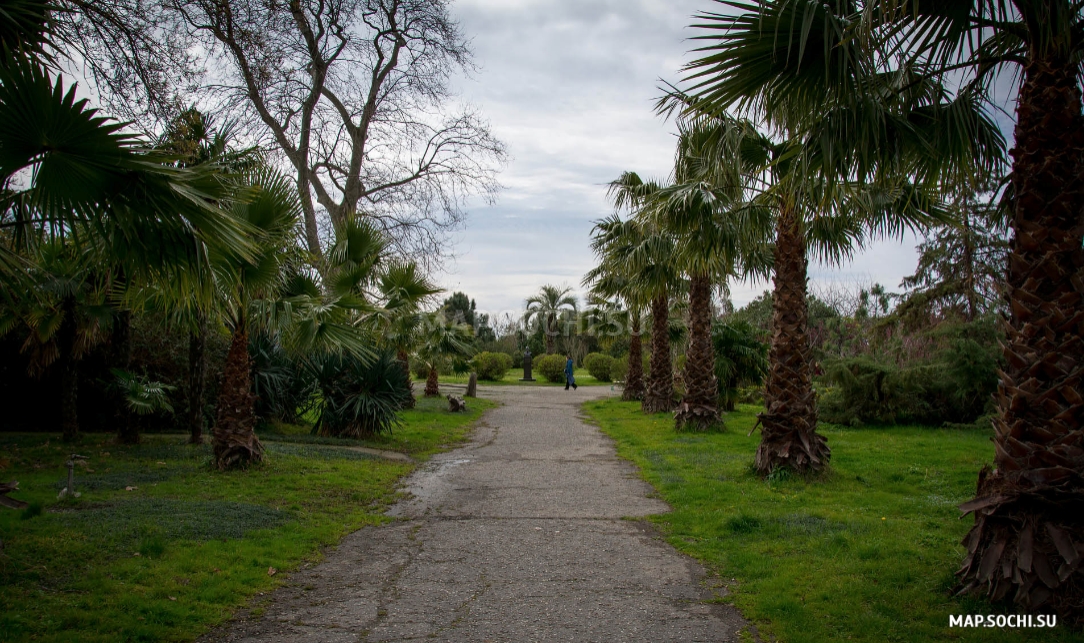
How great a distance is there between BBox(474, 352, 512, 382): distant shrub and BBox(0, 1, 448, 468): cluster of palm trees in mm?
22068

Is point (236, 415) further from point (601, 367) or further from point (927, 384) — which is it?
point (601, 367)

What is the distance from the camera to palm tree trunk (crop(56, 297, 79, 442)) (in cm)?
1120

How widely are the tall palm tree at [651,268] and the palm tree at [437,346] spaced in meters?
6.83

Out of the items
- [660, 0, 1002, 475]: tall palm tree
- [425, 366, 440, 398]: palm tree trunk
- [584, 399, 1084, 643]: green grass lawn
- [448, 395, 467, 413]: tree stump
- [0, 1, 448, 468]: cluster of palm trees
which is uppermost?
[660, 0, 1002, 475]: tall palm tree

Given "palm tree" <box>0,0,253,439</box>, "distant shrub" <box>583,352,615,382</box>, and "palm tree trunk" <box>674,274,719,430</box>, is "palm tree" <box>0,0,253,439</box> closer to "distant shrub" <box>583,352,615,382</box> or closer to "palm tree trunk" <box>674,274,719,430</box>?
"palm tree trunk" <box>674,274,719,430</box>

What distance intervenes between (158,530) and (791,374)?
765cm

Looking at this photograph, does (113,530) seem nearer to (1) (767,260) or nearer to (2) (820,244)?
(2) (820,244)

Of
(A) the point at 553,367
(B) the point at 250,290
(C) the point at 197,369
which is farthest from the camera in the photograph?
(A) the point at 553,367

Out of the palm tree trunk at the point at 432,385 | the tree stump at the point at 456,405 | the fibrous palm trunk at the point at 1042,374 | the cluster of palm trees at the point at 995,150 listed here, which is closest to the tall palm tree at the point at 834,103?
the cluster of palm trees at the point at 995,150

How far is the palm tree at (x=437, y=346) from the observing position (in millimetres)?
26234

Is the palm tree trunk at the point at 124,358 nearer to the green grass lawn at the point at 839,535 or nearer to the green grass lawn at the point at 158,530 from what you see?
the green grass lawn at the point at 158,530

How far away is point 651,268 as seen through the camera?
18766 millimetres

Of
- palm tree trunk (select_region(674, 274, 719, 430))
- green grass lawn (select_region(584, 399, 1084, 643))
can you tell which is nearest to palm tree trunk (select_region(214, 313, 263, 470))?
green grass lawn (select_region(584, 399, 1084, 643))

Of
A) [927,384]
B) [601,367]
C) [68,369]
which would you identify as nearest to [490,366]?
[601,367]
